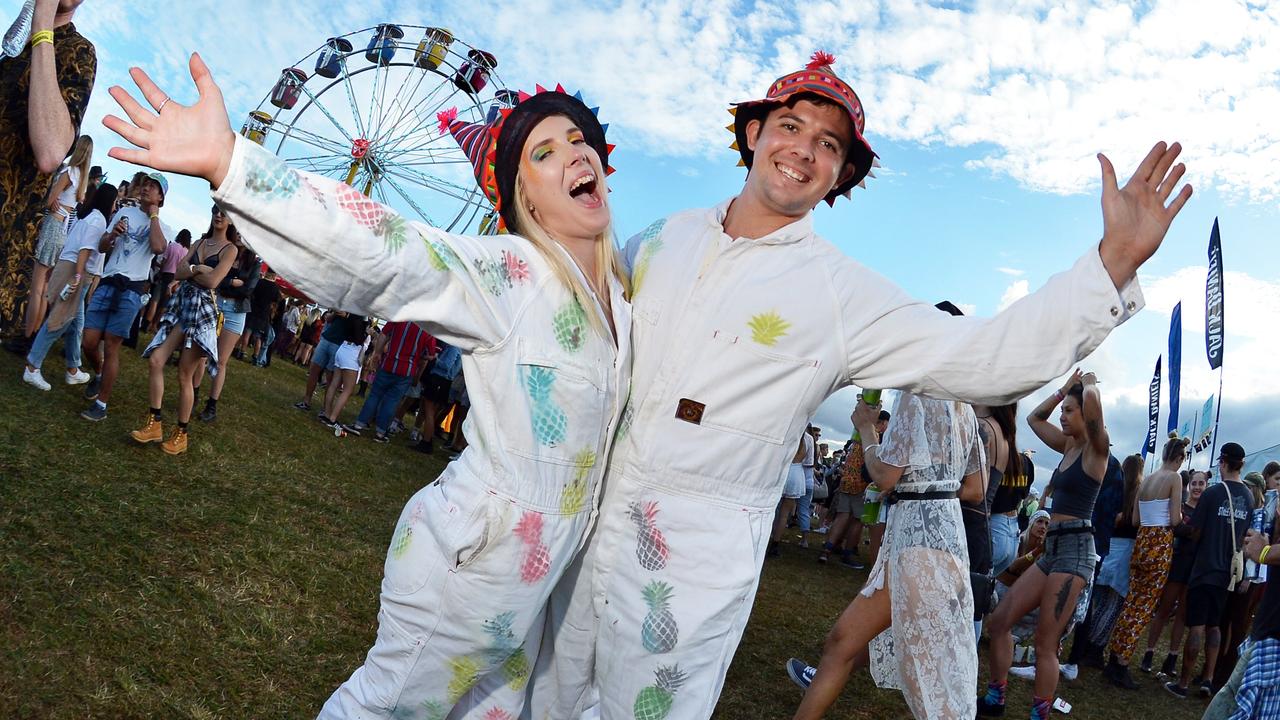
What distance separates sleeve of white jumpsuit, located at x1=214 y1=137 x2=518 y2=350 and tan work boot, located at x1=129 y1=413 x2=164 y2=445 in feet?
15.6

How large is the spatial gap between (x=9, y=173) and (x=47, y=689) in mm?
1653

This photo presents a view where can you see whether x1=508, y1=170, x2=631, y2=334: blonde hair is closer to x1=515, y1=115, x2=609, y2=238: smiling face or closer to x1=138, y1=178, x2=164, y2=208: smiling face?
x1=515, y1=115, x2=609, y2=238: smiling face

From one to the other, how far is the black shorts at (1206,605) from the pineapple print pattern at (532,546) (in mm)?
7469

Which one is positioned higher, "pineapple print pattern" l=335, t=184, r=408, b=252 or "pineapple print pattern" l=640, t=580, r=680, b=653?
"pineapple print pattern" l=335, t=184, r=408, b=252

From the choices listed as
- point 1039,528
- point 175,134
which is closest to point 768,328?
point 175,134

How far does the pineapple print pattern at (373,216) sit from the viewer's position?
149cm

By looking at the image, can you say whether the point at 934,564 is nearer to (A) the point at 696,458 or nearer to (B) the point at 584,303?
(A) the point at 696,458

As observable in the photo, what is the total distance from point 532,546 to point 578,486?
17cm

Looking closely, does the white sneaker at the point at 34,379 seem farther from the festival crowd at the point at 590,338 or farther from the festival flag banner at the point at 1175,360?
the festival flag banner at the point at 1175,360

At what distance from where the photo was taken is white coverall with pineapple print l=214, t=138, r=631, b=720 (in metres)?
1.68

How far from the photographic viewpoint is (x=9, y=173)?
1.95 m

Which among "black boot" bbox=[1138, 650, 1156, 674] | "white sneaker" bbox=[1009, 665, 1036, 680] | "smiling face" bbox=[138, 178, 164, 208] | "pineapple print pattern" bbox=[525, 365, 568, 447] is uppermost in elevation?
"smiling face" bbox=[138, 178, 164, 208]

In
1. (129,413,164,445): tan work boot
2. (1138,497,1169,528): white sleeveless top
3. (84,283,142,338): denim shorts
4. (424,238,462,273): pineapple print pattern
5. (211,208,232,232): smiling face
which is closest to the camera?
(424,238,462,273): pineapple print pattern

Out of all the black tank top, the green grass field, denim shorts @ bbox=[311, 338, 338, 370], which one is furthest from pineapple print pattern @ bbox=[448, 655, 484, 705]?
denim shorts @ bbox=[311, 338, 338, 370]
